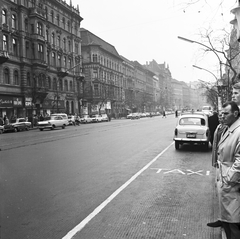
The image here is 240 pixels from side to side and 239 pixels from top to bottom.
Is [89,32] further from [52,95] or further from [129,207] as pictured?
[129,207]

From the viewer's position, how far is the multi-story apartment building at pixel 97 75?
7056cm

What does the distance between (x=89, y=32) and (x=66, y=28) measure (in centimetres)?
1726

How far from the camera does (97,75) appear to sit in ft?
247

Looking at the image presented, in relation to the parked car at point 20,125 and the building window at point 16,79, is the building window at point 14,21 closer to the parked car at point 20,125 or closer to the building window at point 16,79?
the building window at point 16,79

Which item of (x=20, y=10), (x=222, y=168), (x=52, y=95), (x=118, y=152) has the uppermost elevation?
(x=20, y=10)

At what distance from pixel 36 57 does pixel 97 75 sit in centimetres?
2966

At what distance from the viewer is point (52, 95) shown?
171ft

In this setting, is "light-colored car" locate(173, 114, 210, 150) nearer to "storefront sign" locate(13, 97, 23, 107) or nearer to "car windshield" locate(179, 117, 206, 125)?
"car windshield" locate(179, 117, 206, 125)

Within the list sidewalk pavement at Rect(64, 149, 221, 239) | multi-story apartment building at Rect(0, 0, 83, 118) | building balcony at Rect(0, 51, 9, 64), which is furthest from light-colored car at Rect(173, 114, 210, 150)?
building balcony at Rect(0, 51, 9, 64)

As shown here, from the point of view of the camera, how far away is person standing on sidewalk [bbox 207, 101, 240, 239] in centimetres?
346

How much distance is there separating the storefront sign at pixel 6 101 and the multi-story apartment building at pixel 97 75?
23.9m

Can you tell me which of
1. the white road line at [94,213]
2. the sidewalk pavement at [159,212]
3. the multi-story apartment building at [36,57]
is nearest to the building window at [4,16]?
the multi-story apartment building at [36,57]

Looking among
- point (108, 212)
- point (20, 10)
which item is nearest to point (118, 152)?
point (108, 212)

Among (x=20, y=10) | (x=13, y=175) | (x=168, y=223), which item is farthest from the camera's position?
(x=20, y=10)
